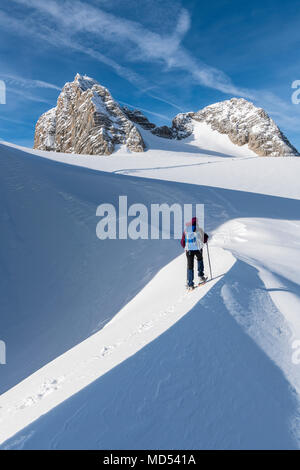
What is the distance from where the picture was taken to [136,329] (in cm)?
425

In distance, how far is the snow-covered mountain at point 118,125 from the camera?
63969mm

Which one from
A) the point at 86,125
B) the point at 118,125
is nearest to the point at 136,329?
the point at 118,125

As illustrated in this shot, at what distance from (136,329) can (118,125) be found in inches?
2696

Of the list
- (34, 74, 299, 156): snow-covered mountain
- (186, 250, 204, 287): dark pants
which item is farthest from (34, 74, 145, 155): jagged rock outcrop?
(186, 250, 204, 287): dark pants

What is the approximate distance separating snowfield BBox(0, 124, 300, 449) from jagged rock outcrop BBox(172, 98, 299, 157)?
81.4m

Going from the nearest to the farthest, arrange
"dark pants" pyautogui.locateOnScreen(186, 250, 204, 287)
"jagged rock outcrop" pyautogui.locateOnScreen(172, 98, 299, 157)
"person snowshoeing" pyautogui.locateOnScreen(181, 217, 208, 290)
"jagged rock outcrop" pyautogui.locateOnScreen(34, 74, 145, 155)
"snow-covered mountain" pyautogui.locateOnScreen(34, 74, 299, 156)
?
"dark pants" pyautogui.locateOnScreen(186, 250, 204, 287), "person snowshoeing" pyautogui.locateOnScreen(181, 217, 208, 290), "jagged rock outcrop" pyautogui.locateOnScreen(34, 74, 145, 155), "snow-covered mountain" pyautogui.locateOnScreen(34, 74, 299, 156), "jagged rock outcrop" pyautogui.locateOnScreen(172, 98, 299, 157)

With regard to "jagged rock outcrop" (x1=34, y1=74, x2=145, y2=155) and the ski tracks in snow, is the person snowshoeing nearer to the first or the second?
the ski tracks in snow

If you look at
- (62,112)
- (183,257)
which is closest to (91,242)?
(183,257)

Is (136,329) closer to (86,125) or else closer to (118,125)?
(118,125)

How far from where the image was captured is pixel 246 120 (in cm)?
9356

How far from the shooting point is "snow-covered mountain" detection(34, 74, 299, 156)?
6397 cm

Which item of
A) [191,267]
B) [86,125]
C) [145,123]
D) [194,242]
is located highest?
[145,123]

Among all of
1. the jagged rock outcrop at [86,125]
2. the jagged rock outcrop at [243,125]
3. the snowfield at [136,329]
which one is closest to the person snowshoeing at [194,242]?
the snowfield at [136,329]

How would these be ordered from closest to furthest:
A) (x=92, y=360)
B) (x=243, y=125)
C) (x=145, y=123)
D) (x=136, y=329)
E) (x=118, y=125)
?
1. (x=92, y=360)
2. (x=136, y=329)
3. (x=118, y=125)
4. (x=145, y=123)
5. (x=243, y=125)
